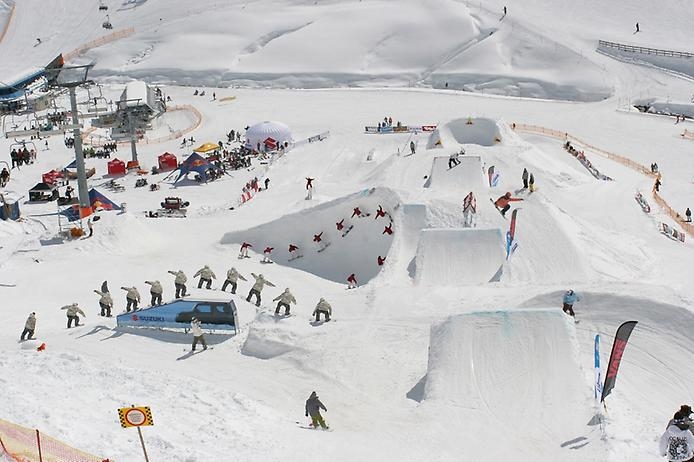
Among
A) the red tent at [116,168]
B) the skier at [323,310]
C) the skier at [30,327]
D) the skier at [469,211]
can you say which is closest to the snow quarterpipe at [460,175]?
the skier at [469,211]

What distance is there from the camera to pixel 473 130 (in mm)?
49219

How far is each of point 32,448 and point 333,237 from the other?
68.5 feet

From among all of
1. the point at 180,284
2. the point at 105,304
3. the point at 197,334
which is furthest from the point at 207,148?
the point at 197,334

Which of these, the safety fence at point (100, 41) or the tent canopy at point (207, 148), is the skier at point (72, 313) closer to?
the tent canopy at point (207, 148)

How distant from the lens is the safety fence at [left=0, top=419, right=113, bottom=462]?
430 inches

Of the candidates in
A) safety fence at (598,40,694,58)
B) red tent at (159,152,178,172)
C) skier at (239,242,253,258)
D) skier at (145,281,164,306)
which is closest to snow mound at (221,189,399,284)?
skier at (239,242,253,258)

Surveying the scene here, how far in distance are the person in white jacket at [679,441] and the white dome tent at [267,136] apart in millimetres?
43610

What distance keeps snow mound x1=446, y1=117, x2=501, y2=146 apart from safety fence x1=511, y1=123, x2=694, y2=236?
321 inches

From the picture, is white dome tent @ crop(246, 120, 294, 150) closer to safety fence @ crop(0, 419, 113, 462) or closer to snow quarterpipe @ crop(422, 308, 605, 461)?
snow quarterpipe @ crop(422, 308, 605, 461)

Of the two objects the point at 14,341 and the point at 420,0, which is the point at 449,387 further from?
the point at 420,0

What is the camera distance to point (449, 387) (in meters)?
17.4

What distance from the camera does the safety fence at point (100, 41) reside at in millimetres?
87875

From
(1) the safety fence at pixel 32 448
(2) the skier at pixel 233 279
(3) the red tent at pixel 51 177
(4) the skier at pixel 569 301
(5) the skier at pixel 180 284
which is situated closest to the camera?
(1) the safety fence at pixel 32 448

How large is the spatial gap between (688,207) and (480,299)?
874 inches
